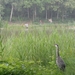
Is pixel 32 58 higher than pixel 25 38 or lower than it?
lower

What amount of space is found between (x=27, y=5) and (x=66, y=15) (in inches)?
139

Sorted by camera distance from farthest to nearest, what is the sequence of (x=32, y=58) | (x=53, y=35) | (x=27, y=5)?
(x=27, y=5) < (x=53, y=35) < (x=32, y=58)

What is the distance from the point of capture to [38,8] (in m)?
21.3

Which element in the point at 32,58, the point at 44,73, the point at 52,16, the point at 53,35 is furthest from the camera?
the point at 52,16

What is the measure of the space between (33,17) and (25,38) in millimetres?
16870

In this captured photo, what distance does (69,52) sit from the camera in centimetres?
357

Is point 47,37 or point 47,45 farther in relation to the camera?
point 47,37

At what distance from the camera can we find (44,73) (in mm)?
2262

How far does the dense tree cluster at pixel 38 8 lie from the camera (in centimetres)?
2031

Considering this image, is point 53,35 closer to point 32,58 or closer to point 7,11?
point 32,58

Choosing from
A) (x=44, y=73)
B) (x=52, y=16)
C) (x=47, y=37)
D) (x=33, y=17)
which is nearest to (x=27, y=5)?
(x=33, y=17)

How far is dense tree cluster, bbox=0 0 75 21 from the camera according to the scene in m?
20.3

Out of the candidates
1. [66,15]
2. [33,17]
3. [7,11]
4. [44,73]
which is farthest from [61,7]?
[44,73]

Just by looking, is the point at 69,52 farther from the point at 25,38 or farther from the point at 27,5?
the point at 27,5
